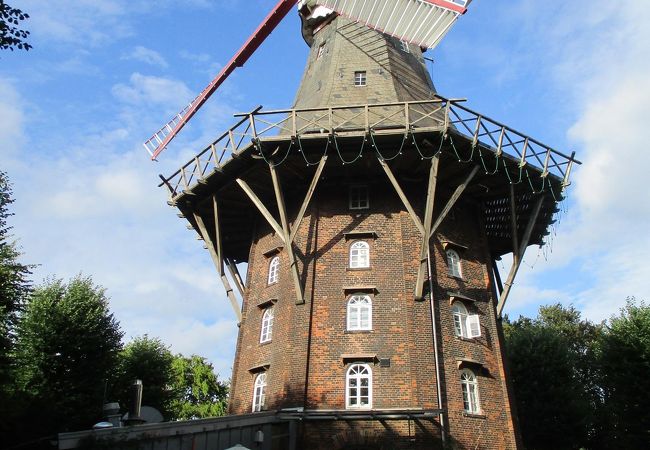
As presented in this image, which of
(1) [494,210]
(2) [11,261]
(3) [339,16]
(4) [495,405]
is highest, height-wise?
(3) [339,16]

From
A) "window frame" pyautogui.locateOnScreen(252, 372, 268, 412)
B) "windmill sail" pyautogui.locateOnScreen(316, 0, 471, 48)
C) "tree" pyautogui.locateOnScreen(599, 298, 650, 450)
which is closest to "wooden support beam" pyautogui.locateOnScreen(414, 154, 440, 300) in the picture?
"window frame" pyautogui.locateOnScreen(252, 372, 268, 412)

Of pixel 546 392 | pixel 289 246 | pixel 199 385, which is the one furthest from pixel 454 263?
pixel 199 385

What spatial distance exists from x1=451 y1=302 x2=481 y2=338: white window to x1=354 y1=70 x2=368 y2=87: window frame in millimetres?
8566

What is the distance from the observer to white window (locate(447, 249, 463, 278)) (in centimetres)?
1778

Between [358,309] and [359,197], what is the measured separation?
374 centimetres

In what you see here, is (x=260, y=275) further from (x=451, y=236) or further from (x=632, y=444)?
(x=632, y=444)

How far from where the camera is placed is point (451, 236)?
1831cm

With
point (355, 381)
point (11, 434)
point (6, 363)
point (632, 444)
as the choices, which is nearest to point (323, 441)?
point (355, 381)

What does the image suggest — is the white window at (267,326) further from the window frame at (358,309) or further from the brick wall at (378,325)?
the window frame at (358,309)

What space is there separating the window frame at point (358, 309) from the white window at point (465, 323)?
2456 millimetres

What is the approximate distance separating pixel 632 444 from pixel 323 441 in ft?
40.1

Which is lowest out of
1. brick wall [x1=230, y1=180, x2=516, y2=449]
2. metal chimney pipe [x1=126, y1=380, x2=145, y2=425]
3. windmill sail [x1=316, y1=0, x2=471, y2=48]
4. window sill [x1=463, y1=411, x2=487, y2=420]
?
metal chimney pipe [x1=126, y1=380, x2=145, y2=425]

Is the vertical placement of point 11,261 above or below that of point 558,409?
above

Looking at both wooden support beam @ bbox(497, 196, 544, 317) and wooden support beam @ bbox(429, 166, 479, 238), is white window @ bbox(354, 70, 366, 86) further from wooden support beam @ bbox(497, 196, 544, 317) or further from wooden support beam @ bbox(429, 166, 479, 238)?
wooden support beam @ bbox(497, 196, 544, 317)
